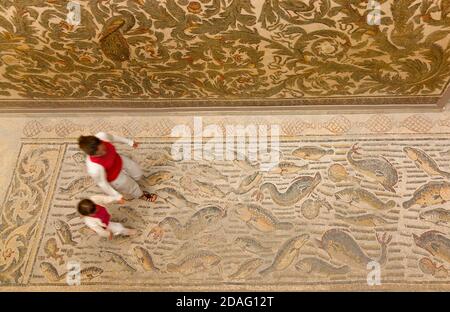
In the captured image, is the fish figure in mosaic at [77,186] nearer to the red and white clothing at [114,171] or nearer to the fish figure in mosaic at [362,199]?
the red and white clothing at [114,171]

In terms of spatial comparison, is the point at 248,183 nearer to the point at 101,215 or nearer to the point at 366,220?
the point at 366,220

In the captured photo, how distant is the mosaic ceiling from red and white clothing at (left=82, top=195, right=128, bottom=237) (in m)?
0.87

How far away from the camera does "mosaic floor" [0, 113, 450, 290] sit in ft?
8.34

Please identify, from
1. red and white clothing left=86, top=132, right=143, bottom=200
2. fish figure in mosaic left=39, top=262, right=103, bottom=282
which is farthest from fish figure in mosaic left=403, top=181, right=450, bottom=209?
fish figure in mosaic left=39, top=262, right=103, bottom=282

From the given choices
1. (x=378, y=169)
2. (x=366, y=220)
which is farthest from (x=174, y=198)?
(x=378, y=169)

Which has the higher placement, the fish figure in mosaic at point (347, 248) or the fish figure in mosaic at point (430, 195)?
the fish figure in mosaic at point (430, 195)

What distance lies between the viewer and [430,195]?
2672 mm

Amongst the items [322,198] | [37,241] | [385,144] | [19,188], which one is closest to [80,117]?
[19,188]

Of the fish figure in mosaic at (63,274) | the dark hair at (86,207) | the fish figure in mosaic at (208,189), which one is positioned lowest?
the fish figure in mosaic at (63,274)

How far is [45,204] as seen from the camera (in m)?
2.86

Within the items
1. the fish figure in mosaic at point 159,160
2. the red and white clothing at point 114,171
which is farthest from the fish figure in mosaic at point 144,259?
the fish figure in mosaic at point 159,160

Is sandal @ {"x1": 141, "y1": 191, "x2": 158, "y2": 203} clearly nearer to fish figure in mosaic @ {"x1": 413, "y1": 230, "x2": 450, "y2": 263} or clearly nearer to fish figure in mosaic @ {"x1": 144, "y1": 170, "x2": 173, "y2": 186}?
fish figure in mosaic @ {"x1": 144, "y1": 170, "x2": 173, "y2": 186}

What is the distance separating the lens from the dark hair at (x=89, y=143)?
6.98ft
